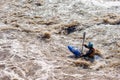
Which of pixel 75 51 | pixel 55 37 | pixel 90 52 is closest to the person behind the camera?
pixel 90 52

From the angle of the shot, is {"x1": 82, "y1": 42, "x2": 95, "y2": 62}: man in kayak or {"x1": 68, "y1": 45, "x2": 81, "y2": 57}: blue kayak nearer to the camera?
{"x1": 82, "y1": 42, "x2": 95, "y2": 62}: man in kayak

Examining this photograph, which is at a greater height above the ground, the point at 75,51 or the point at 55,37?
the point at 55,37

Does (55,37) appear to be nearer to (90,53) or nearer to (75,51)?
(75,51)

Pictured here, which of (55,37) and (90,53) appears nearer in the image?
(90,53)

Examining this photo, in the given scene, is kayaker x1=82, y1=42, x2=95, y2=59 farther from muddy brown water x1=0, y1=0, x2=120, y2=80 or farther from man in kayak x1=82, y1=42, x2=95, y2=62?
muddy brown water x1=0, y1=0, x2=120, y2=80

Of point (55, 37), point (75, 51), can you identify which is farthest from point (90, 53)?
point (55, 37)

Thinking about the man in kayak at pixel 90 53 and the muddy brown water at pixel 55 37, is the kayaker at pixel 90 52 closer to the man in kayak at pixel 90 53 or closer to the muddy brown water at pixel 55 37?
the man in kayak at pixel 90 53

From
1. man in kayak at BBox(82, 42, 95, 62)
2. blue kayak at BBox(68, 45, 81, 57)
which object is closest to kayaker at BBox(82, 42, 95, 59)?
man in kayak at BBox(82, 42, 95, 62)

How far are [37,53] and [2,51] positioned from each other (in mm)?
1474

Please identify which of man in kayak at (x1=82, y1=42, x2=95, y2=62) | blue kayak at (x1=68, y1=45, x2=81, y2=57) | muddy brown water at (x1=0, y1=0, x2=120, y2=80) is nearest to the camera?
muddy brown water at (x1=0, y1=0, x2=120, y2=80)

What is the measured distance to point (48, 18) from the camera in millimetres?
16094

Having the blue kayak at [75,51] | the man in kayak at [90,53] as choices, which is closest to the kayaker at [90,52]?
the man in kayak at [90,53]

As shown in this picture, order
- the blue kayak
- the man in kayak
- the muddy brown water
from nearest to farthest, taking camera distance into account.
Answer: the muddy brown water, the man in kayak, the blue kayak

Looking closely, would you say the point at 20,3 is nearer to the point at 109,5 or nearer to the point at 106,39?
the point at 109,5
